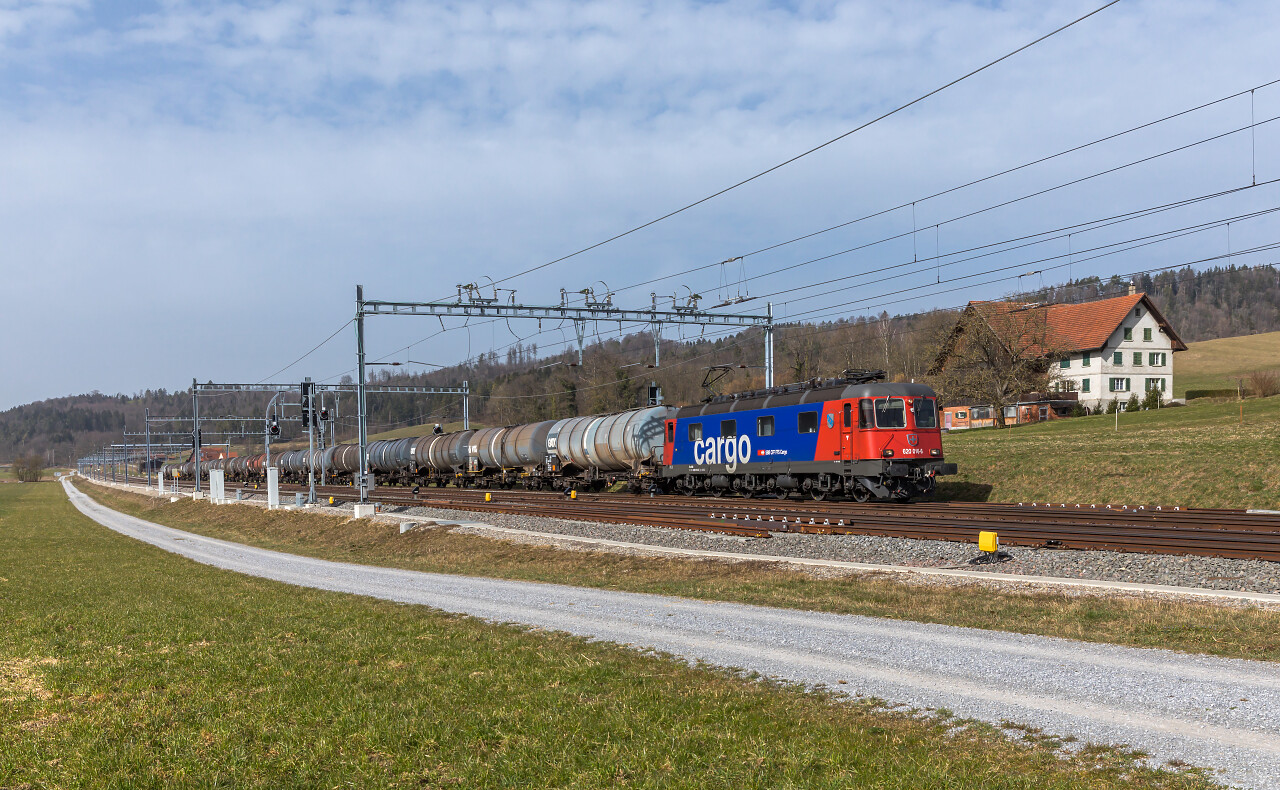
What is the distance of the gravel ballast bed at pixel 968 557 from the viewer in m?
14.8

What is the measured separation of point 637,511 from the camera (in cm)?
2953

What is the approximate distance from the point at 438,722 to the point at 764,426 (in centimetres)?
2557

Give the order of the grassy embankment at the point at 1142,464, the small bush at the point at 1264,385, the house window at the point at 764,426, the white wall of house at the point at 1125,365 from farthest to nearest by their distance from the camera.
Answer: the white wall of house at the point at 1125,365 < the small bush at the point at 1264,385 < the house window at the point at 764,426 < the grassy embankment at the point at 1142,464

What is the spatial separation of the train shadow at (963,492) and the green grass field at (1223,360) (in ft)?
212

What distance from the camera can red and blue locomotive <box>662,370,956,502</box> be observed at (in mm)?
27922

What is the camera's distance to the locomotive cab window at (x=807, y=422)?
29.7 metres

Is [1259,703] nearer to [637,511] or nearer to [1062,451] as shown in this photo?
[637,511]

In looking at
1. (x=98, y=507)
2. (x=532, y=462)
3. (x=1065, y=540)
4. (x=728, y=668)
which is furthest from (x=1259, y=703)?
(x=98, y=507)

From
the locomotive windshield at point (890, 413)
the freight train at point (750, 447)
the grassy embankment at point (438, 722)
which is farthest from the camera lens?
the freight train at point (750, 447)

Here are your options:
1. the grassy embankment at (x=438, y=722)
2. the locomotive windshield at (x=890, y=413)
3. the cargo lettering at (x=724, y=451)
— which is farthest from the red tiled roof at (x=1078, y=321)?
the grassy embankment at (x=438, y=722)

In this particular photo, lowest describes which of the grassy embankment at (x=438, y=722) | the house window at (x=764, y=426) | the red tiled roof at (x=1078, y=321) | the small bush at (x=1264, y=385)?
the grassy embankment at (x=438, y=722)

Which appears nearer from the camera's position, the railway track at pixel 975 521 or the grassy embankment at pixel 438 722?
the grassy embankment at pixel 438 722

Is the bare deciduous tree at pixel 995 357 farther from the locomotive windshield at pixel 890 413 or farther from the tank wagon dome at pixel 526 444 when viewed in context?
the locomotive windshield at pixel 890 413

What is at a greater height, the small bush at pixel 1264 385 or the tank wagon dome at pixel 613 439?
the small bush at pixel 1264 385
